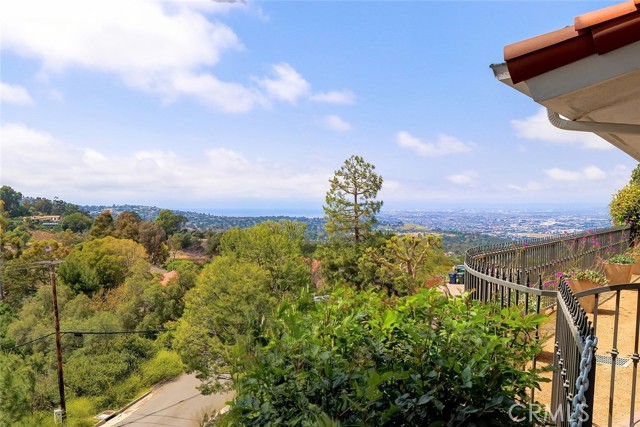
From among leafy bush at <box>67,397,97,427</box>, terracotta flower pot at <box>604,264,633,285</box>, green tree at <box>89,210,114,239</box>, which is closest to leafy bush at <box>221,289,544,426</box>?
terracotta flower pot at <box>604,264,633,285</box>

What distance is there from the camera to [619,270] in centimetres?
603

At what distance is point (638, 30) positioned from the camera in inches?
41.3

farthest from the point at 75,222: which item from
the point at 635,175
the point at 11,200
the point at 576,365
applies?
the point at 576,365

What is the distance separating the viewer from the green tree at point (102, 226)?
169ft

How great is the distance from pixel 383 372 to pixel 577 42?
1.15m

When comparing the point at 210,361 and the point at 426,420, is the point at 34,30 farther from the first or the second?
the point at 210,361

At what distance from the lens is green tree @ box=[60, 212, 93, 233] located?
62.2m

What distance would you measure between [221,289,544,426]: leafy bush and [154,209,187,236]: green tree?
225 feet

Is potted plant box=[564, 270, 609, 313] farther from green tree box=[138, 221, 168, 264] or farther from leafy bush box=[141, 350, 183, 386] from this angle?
green tree box=[138, 221, 168, 264]

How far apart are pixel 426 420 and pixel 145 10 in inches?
216

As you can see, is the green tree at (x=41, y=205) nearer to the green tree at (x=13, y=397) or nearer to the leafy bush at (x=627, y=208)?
the green tree at (x=13, y=397)

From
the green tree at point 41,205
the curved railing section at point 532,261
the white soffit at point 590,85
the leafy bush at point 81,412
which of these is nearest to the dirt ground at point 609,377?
the curved railing section at point 532,261

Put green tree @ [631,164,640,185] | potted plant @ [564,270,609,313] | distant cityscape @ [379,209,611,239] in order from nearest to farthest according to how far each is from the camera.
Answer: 1. potted plant @ [564,270,609,313]
2. green tree @ [631,164,640,185]
3. distant cityscape @ [379,209,611,239]

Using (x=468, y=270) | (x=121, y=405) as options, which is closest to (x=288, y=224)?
(x=121, y=405)
